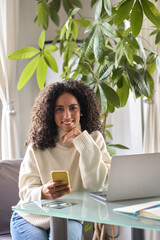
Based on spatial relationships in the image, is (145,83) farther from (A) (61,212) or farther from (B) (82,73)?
(A) (61,212)

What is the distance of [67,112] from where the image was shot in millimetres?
1969

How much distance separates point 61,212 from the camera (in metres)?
1.36

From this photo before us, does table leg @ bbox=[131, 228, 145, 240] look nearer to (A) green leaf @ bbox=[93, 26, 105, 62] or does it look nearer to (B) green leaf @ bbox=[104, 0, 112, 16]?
(A) green leaf @ bbox=[93, 26, 105, 62]

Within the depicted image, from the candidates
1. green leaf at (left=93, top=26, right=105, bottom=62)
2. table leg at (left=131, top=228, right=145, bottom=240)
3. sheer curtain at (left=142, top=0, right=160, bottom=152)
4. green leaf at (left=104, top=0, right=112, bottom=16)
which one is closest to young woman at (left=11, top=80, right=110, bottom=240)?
green leaf at (left=93, top=26, right=105, bottom=62)

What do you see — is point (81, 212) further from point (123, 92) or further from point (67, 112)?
point (123, 92)

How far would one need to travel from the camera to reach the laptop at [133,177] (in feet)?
4.88

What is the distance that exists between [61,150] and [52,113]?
0.20m

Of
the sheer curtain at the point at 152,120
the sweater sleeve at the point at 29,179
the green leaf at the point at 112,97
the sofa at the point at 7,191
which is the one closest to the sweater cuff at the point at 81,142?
the sweater sleeve at the point at 29,179

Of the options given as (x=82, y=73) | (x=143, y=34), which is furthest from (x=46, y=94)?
(x=143, y=34)

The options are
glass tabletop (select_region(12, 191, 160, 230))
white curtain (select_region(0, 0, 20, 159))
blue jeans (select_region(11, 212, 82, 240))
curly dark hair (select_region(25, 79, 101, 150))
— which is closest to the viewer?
glass tabletop (select_region(12, 191, 160, 230))

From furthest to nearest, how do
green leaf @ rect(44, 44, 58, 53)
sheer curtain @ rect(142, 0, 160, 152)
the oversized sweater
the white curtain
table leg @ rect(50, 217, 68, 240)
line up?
the white curtain → sheer curtain @ rect(142, 0, 160, 152) → green leaf @ rect(44, 44, 58, 53) → the oversized sweater → table leg @ rect(50, 217, 68, 240)

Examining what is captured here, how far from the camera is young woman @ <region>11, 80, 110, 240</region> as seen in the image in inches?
72.1

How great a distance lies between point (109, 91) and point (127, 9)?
0.61 meters

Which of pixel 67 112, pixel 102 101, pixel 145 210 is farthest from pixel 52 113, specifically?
pixel 145 210
